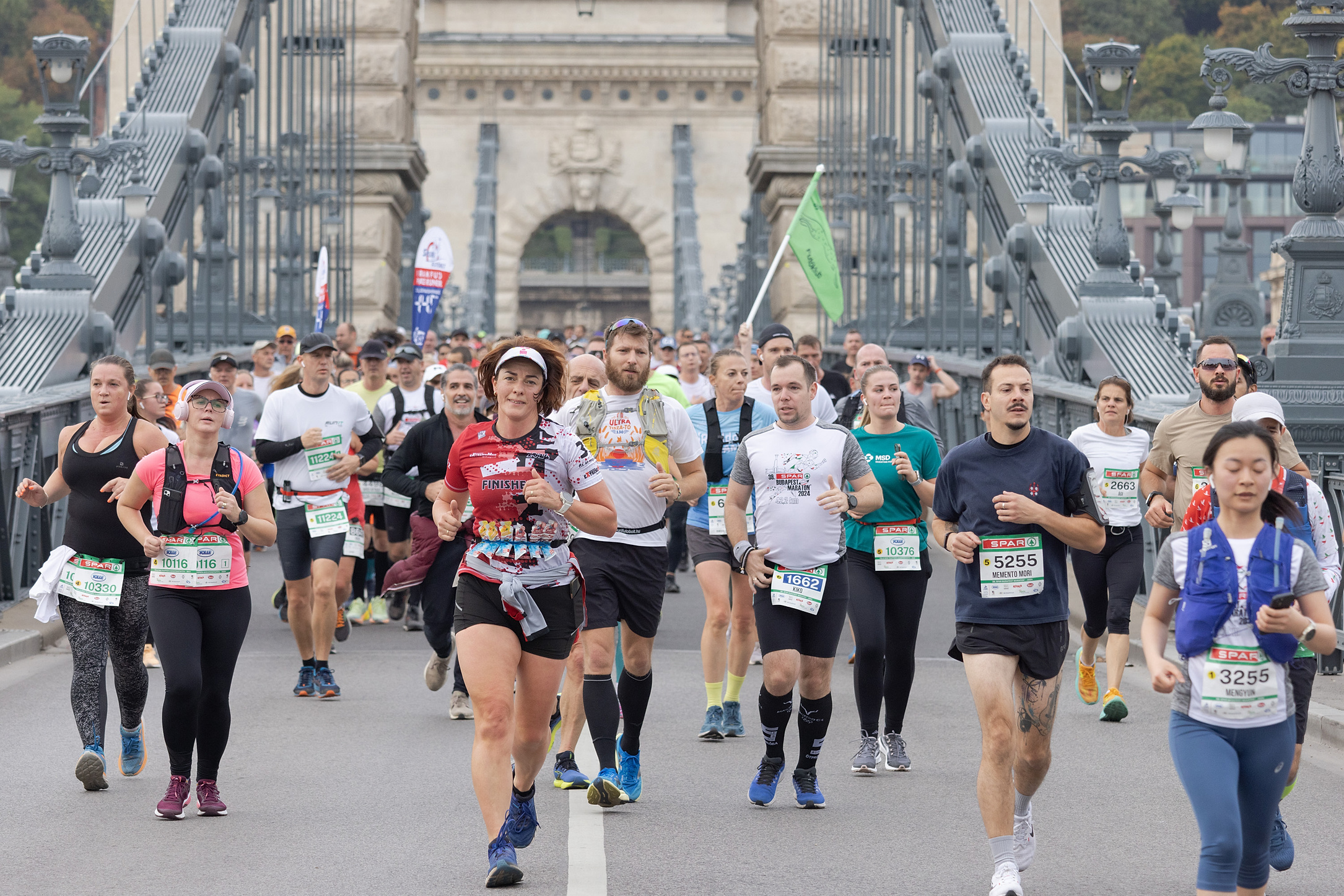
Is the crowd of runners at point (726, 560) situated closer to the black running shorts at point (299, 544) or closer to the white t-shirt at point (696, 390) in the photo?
the black running shorts at point (299, 544)

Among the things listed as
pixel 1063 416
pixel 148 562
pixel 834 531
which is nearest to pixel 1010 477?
pixel 834 531

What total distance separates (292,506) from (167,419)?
44.4 inches

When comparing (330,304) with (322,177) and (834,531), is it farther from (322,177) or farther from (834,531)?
(834,531)

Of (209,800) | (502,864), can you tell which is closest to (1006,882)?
(502,864)

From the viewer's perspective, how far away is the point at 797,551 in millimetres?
7477

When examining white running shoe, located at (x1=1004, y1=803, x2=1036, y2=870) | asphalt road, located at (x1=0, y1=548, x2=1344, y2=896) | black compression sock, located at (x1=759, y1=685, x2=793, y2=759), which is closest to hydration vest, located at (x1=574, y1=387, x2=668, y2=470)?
black compression sock, located at (x1=759, y1=685, x2=793, y2=759)

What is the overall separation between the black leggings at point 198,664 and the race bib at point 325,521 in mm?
2904

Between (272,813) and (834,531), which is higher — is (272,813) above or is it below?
below

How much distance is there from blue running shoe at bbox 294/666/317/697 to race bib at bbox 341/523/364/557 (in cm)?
73

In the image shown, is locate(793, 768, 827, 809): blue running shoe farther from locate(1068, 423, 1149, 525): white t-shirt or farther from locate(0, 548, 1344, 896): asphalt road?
locate(1068, 423, 1149, 525): white t-shirt

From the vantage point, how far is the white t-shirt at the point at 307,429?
33.7 feet

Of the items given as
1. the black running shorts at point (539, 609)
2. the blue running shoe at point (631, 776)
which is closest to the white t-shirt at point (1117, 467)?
the blue running shoe at point (631, 776)

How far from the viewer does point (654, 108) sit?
63219 mm

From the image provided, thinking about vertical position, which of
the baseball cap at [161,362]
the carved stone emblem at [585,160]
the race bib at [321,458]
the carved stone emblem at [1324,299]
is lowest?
the race bib at [321,458]
